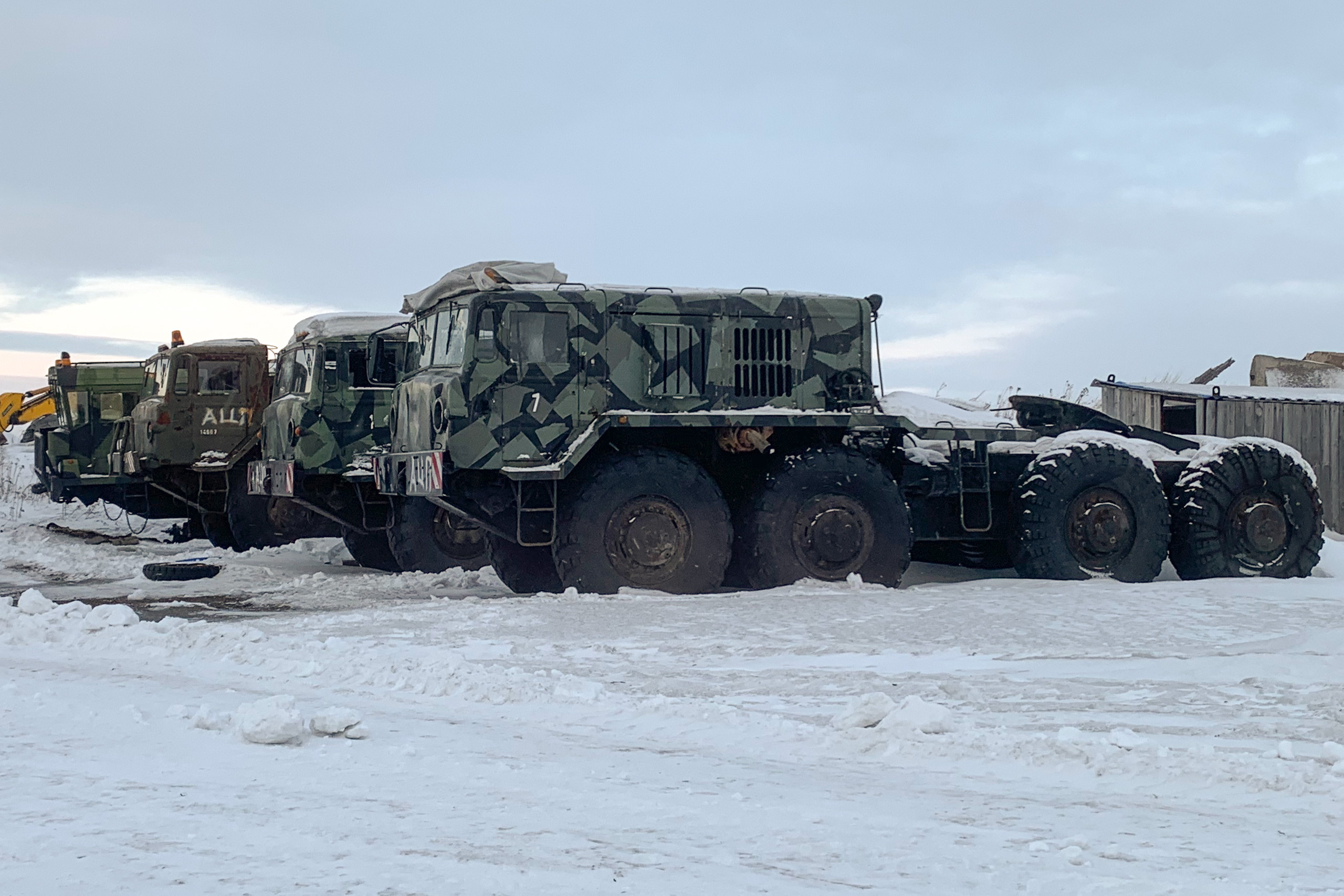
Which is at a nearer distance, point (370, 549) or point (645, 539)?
point (645, 539)

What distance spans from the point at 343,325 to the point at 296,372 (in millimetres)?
831

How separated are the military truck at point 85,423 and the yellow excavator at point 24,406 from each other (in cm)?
512

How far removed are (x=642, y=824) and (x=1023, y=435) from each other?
9.15 m

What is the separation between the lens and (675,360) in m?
12.5

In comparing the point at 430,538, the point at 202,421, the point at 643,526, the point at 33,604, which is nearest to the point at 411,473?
the point at 643,526

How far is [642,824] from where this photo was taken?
5.01 meters

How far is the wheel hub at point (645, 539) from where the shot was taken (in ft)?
38.9

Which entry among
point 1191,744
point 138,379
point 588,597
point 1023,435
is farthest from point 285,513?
point 1191,744

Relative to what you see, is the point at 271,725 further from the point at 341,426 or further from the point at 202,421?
the point at 202,421

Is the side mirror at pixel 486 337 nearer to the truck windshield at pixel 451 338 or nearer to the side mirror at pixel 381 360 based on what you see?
the truck windshield at pixel 451 338

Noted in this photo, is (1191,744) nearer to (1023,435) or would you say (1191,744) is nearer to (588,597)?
(588,597)

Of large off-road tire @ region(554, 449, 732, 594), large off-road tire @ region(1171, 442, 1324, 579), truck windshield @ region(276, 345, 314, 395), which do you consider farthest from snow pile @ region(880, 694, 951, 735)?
truck windshield @ region(276, 345, 314, 395)

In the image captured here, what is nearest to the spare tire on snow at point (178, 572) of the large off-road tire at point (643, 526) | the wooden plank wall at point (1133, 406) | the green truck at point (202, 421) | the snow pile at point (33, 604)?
the green truck at point (202, 421)

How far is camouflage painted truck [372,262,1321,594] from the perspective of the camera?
39.1 ft
